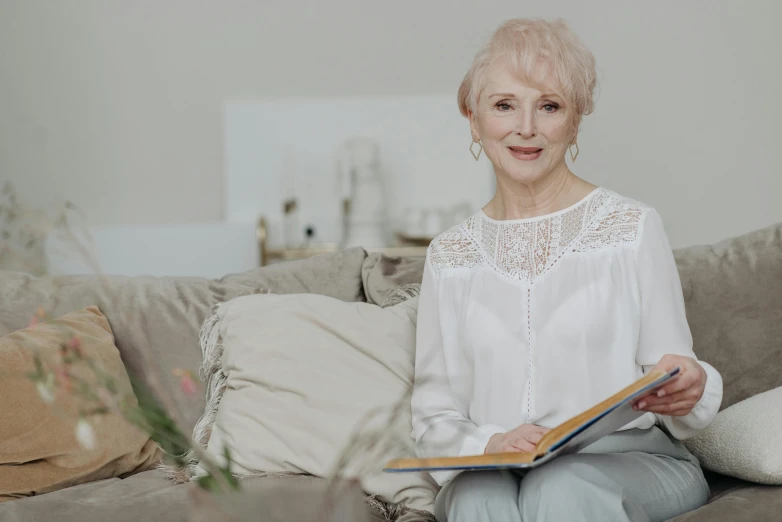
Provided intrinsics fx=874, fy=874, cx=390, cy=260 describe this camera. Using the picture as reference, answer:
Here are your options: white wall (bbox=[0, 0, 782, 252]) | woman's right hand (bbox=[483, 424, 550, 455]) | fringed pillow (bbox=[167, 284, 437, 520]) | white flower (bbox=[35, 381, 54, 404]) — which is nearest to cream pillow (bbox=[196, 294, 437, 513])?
fringed pillow (bbox=[167, 284, 437, 520])

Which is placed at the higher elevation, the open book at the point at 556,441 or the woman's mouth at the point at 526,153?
the woman's mouth at the point at 526,153

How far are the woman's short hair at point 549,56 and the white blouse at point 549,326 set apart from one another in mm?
189

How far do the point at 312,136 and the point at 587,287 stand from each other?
2.93m

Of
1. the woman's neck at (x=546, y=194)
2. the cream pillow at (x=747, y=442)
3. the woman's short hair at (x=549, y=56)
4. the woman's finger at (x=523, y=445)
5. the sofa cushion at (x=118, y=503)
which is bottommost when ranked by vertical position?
the sofa cushion at (x=118, y=503)

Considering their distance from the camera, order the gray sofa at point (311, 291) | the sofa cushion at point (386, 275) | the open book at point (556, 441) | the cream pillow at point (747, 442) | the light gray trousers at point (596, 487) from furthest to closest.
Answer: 1. the sofa cushion at point (386, 275)
2. the gray sofa at point (311, 291)
3. the cream pillow at point (747, 442)
4. the light gray trousers at point (596, 487)
5. the open book at point (556, 441)

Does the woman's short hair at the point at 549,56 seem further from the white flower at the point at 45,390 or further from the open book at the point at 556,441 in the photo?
the white flower at the point at 45,390

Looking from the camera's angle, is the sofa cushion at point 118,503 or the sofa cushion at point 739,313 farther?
the sofa cushion at point 739,313

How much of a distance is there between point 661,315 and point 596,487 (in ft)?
1.07

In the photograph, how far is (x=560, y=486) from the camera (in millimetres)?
1215

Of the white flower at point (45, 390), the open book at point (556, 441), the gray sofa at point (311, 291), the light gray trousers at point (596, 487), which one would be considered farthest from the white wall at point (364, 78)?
the white flower at point (45, 390)

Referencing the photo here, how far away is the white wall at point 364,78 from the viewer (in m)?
4.32

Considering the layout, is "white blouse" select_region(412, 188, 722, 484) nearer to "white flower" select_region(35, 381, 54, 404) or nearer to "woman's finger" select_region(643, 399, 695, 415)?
"woman's finger" select_region(643, 399, 695, 415)

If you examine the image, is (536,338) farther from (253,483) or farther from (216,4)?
(216,4)

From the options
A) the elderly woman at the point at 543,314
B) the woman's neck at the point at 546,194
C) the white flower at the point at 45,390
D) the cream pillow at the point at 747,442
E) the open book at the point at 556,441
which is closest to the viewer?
the white flower at the point at 45,390
